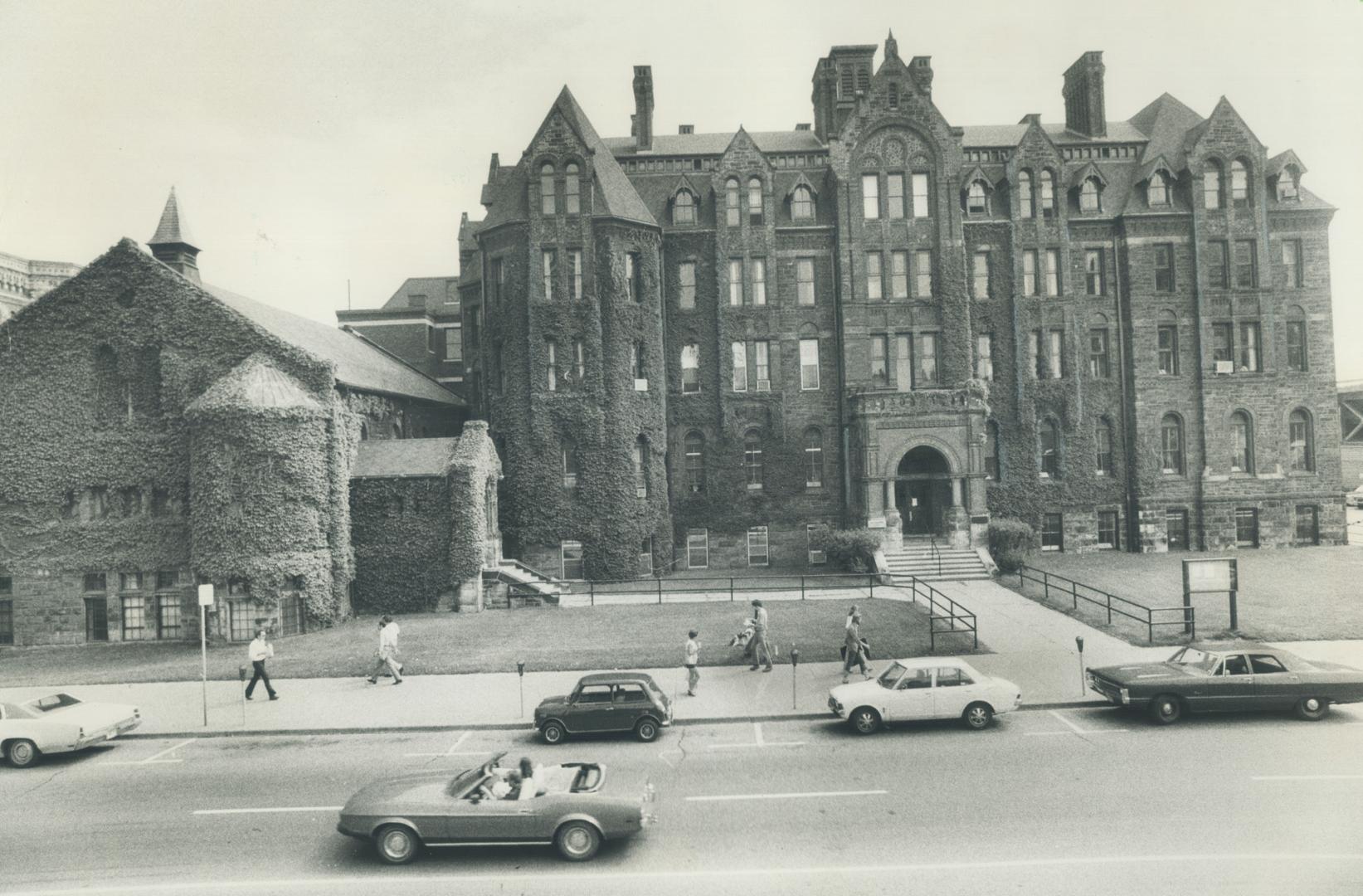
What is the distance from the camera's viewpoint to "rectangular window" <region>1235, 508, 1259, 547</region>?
37.4 meters

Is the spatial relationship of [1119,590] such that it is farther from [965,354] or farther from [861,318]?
[861,318]

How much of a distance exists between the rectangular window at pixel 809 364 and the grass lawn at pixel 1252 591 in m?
11.7

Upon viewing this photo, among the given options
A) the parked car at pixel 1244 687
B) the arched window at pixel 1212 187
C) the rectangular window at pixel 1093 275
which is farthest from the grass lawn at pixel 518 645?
the arched window at pixel 1212 187

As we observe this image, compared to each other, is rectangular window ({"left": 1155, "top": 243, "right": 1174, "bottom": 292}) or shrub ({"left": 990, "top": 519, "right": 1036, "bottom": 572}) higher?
rectangular window ({"left": 1155, "top": 243, "right": 1174, "bottom": 292})

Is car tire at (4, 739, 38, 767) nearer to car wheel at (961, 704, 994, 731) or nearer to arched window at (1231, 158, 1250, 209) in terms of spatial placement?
car wheel at (961, 704, 994, 731)

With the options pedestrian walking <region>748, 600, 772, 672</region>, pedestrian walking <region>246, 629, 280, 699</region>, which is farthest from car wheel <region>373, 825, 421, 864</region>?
pedestrian walking <region>748, 600, 772, 672</region>

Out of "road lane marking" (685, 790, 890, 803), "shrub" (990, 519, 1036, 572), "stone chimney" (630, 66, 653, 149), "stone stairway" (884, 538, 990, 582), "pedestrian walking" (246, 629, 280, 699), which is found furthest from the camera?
"stone chimney" (630, 66, 653, 149)

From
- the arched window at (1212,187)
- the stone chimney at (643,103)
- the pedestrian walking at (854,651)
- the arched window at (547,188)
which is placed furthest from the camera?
the stone chimney at (643,103)

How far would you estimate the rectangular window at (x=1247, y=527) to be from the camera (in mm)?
37406

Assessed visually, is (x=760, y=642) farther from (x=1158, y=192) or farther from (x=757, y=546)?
(x=1158, y=192)

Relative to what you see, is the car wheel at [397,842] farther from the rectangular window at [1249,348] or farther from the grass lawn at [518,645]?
the rectangular window at [1249,348]

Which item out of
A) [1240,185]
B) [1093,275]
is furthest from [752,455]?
[1240,185]

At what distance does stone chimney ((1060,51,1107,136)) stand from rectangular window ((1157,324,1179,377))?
1002cm

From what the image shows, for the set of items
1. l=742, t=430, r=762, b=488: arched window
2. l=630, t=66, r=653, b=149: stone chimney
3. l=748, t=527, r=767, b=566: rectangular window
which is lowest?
l=748, t=527, r=767, b=566: rectangular window
